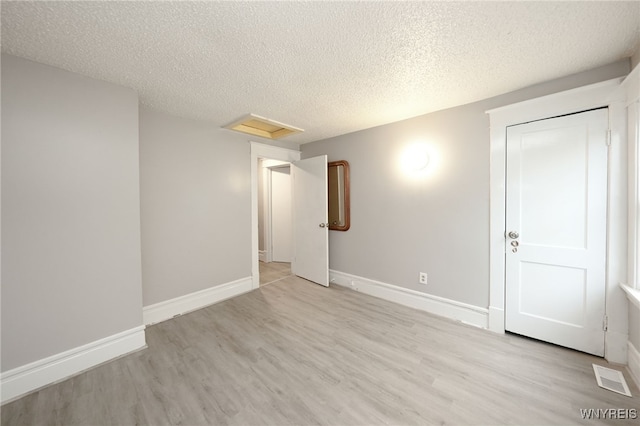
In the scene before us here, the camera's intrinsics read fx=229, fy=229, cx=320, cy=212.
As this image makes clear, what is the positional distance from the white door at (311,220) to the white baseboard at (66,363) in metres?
2.22

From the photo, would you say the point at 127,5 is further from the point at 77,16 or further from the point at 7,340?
the point at 7,340

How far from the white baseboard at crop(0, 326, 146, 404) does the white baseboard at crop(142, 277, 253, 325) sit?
0.31m

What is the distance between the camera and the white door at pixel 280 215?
16.9 feet

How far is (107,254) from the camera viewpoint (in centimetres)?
191

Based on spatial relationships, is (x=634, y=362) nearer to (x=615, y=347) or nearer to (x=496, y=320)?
(x=615, y=347)

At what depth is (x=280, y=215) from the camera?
5164mm

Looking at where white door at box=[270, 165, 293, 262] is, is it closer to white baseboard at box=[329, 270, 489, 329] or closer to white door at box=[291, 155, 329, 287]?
white door at box=[291, 155, 329, 287]

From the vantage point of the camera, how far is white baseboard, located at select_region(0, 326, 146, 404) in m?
1.53

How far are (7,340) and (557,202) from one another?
13.9ft

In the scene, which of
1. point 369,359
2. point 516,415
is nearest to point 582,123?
point 516,415

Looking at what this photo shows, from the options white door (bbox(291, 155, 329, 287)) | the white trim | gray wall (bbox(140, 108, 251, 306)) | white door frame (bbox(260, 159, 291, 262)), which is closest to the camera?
the white trim

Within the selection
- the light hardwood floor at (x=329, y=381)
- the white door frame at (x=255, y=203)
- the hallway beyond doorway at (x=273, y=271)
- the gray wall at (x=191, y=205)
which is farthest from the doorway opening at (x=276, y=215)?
the light hardwood floor at (x=329, y=381)

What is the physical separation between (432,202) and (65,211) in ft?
10.9

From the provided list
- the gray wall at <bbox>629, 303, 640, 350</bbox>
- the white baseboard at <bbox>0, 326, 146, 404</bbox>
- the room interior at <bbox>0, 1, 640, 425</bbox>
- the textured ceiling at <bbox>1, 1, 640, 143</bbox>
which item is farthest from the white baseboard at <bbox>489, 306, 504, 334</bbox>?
the white baseboard at <bbox>0, 326, 146, 404</bbox>
